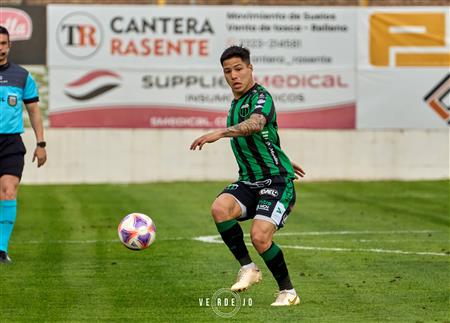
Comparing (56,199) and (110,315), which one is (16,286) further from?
(56,199)

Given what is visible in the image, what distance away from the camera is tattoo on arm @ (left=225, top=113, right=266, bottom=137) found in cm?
896

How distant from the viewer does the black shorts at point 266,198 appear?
9.40 m

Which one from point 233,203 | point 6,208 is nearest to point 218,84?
point 6,208

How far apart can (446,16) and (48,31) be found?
8477 mm

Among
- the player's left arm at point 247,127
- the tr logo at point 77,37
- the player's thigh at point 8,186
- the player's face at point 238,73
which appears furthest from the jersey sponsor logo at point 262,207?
the tr logo at point 77,37

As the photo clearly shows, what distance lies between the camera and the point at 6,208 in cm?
1239

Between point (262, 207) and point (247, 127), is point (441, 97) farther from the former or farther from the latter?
point (247, 127)

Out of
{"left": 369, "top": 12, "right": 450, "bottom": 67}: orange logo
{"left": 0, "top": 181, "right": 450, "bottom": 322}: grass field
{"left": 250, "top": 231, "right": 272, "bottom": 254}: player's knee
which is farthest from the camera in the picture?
{"left": 369, "top": 12, "right": 450, "bottom": 67}: orange logo

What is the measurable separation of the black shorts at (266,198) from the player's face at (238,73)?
0.80m

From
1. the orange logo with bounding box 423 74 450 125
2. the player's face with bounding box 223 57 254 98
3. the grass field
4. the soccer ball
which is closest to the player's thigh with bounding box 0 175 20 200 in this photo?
the grass field

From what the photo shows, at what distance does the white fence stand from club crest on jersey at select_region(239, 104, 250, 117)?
15.0 meters

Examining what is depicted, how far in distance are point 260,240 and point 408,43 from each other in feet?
53.8

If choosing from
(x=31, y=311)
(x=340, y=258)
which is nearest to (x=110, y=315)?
(x=31, y=311)

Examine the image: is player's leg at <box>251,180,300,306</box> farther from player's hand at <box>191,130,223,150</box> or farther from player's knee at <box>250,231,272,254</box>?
player's hand at <box>191,130,223,150</box>
